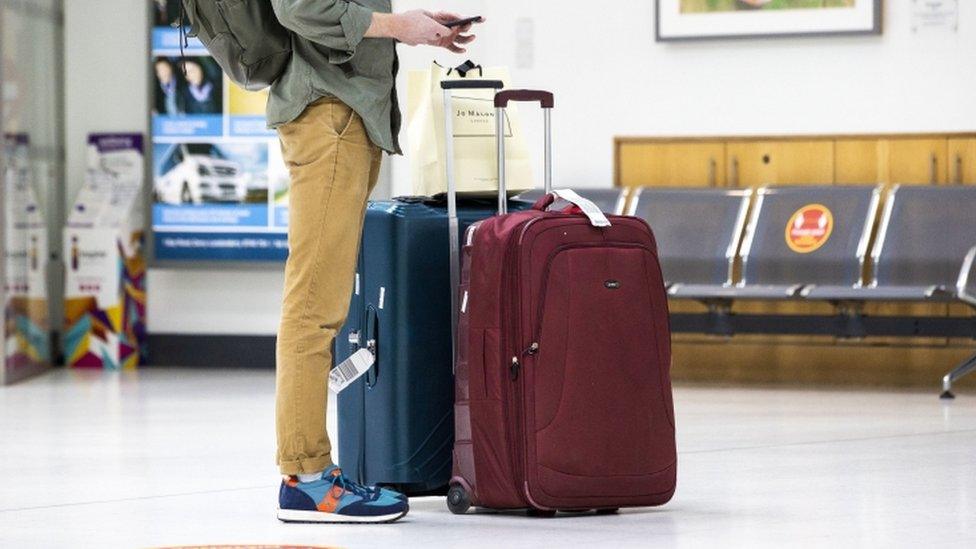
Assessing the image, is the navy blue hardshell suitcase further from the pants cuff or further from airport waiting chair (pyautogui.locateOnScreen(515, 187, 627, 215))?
airport waiting chair (pyautogui.locateOnScreen(515, 187, 627, 215))

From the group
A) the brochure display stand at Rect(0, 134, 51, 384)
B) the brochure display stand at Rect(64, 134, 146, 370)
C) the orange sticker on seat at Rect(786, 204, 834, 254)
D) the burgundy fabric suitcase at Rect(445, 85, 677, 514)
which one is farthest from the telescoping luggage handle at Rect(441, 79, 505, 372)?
the brochure display stand at Rect(64, 134, 146, 370)

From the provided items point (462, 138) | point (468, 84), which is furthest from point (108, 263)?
point (468, 84)

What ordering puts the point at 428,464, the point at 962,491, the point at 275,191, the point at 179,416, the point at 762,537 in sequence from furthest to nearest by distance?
the point at 275,191, the point at 179,416, the point at 962,491, the point at 428,464, the point at 762,537

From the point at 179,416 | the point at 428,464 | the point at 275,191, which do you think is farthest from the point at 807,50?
the point at 428,464

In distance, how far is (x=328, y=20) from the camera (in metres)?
3.46

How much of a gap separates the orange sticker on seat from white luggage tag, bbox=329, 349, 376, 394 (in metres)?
4.15

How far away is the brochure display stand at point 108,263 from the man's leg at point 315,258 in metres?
5.58

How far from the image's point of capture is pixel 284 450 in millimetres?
3633

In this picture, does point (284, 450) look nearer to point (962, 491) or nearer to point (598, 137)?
point (962, 491)

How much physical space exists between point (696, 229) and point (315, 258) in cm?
A: 457

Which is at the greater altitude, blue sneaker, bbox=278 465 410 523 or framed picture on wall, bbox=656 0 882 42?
framed picture on wall, bbox=656 0 882 42

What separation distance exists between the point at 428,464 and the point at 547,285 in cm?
59

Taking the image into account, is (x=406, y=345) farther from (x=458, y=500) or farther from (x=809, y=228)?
(x=809, y=228)

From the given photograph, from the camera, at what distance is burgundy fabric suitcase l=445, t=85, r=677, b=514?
3629 millimetres
